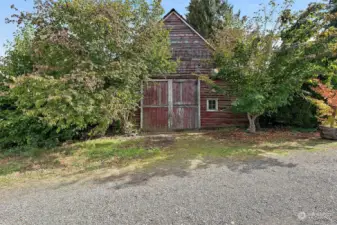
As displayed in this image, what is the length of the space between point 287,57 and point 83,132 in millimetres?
7521

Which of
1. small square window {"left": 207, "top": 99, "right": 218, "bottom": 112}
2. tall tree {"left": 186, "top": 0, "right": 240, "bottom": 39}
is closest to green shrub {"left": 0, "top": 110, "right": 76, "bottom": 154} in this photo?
small square window {"left": 207, "top": 99, "right": 218, "bottom": 112}

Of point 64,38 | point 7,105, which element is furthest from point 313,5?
point 7,105

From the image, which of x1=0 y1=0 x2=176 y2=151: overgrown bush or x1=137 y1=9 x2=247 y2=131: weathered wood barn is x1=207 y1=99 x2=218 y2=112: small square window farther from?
x1=0 y1=0 x2=176 y2=151: overgrown bush

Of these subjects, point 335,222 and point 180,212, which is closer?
point 335,222

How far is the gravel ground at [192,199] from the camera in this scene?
224cm

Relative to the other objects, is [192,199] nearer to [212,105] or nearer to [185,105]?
[185,105]

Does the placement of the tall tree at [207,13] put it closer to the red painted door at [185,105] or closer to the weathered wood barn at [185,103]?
the weathered wood barn at [185,103]

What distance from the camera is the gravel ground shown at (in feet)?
7.34

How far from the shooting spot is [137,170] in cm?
390

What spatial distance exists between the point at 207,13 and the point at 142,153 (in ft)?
52.5

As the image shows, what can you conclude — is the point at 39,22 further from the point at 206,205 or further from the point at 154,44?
the point at 206,205

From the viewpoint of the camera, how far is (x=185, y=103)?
8.40 m

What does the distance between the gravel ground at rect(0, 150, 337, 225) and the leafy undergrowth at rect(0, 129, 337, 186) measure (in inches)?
27.6

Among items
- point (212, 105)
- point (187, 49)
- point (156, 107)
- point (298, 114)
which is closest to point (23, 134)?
point (156, 107)
